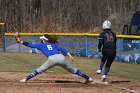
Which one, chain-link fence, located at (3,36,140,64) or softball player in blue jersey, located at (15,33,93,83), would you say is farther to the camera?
chain-link fence, located at (3,36,140,64)

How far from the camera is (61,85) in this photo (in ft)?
41.7

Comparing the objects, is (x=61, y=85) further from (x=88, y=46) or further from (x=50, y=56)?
(x=88, y=46)

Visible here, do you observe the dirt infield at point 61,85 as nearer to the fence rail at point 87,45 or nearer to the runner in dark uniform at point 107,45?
the runner in dark uniform at point 107,45

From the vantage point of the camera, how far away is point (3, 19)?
40281 mm

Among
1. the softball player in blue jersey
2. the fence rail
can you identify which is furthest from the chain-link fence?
the softball player in blue jersey

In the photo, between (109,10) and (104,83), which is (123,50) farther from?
(109,10)

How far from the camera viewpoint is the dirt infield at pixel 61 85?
38.5 ft

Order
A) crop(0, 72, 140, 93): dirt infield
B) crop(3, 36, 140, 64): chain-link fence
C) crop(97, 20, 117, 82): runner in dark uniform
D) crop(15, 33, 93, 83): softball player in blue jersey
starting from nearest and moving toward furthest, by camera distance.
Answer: crop(0, 72, 140, 93): dirt infield, crop(15, 33, 93, 83): softball player in blue jersey, crop(97, 20, 117, 82): runner in dark uniform, crop(3, 36, 140, 64): chain-link fence

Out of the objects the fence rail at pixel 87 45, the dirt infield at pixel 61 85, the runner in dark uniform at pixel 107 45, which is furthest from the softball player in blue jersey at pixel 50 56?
the fence rail at pixel 87 45

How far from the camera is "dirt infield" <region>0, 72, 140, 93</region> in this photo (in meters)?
Answer: 11.8

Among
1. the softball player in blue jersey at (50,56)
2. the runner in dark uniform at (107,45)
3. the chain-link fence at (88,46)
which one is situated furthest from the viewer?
the chain-link fence at (88,46)

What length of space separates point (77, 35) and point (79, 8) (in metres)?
19.5

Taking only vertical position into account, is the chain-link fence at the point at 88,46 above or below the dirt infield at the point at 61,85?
below

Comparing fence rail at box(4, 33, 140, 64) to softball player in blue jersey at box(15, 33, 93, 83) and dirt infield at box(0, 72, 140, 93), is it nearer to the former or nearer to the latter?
dirt infield at box(0, 72, 140, 93)
